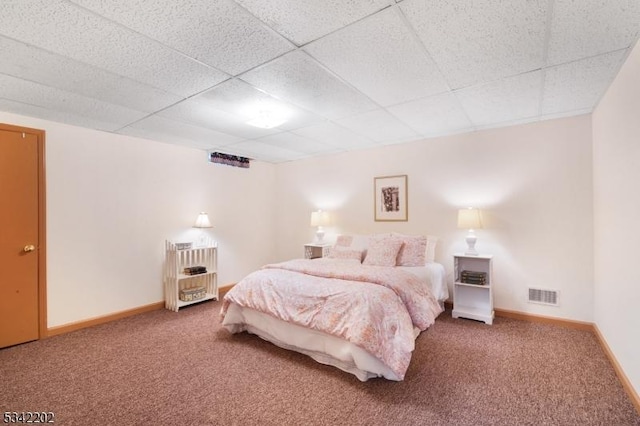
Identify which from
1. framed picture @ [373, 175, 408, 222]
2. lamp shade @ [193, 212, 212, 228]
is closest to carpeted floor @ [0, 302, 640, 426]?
Result: lamp shade @ [193, 212, 212, 228]

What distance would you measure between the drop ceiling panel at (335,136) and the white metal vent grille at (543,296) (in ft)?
9.01

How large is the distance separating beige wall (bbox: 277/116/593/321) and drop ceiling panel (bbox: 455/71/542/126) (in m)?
0.47

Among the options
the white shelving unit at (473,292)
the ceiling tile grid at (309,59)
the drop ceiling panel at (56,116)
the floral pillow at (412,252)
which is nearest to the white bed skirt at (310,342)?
the floral pillow at (412,252)

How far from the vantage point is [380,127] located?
3.51 meters

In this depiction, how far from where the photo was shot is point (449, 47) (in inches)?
72.9

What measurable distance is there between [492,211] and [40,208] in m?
5.14

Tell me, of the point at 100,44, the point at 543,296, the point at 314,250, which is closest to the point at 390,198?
the point at 314,250

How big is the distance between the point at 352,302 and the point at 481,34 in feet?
6.63

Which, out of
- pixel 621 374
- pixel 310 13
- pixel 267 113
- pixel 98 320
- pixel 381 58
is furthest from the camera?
pixel 98 320

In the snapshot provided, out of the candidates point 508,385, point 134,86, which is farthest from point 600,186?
point 134,86

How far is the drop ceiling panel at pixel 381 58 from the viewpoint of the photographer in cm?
168

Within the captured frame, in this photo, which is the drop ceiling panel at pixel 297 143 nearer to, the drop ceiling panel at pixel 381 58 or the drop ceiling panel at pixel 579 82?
the drop ceiling panel at pixel 381 58

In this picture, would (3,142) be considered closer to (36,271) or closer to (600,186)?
(36,271)

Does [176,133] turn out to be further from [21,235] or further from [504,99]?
[504,99]
